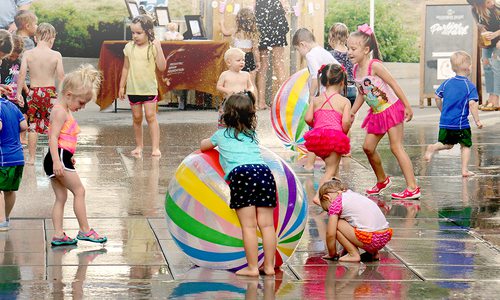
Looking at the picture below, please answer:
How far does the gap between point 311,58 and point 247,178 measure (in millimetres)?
5344

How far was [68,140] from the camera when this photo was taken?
326 inches

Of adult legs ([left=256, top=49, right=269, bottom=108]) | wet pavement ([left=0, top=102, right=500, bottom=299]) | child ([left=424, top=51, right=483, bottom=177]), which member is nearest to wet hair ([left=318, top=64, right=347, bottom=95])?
wet pavement ([left=0, top=102, right=500, bottom=299])

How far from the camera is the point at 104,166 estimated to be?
12422 millimetres

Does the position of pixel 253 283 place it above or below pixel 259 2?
below

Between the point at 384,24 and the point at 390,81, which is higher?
the point at 390,81

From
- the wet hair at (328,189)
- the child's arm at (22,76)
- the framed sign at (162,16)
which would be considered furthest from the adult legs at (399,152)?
the framed sign at (162,16)

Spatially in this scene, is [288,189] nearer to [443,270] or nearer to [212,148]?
[212,148]

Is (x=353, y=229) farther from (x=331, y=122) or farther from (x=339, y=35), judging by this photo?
(x=339, y=35)

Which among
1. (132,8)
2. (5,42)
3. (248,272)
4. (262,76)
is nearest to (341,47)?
(262,76)

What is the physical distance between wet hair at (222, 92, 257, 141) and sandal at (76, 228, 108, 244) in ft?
4.94

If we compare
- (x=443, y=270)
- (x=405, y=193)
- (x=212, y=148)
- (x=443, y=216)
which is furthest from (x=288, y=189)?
(x=405, y=193)

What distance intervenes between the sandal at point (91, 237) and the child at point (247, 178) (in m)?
1.35

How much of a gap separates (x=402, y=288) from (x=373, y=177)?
4966 millimetres

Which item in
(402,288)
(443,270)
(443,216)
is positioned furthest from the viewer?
(443,216)
